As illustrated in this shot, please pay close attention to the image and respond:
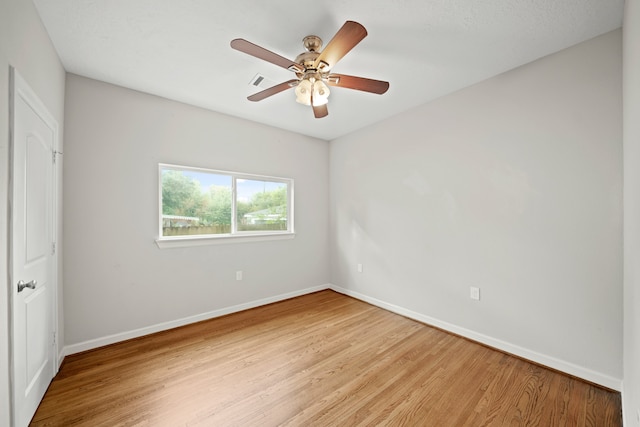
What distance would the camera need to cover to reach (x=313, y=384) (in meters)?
1.89

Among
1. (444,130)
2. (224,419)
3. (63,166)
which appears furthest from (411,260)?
(63,166)

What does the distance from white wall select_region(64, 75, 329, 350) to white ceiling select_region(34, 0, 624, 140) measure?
33 cm

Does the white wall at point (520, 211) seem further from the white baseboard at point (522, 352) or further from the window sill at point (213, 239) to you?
the window sill at point (213, 239)

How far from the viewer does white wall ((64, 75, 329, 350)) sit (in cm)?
233

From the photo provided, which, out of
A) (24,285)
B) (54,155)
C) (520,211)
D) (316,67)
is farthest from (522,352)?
(54,155)

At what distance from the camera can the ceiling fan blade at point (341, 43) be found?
1.39 meters

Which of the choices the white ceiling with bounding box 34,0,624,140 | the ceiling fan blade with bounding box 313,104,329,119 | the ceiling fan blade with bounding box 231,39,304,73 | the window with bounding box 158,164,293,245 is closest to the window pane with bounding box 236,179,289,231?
the window with bounding box 158,164,293,245

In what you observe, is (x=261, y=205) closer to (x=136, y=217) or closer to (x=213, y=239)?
(x=213, y=239)

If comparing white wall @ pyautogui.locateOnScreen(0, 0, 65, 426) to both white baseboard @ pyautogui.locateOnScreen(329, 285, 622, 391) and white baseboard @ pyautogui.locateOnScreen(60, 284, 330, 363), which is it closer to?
white baseboard @ pyautogui.locateOnScreen(60, 284, 330, 363)

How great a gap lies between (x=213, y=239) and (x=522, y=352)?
3357 millimetres

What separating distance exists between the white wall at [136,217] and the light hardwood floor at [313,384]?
368 millimetres

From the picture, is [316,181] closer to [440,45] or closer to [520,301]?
[440,45]

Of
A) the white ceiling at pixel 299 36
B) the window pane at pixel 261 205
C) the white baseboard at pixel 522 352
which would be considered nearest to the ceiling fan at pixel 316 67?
the white ceiling at pixel 299 36

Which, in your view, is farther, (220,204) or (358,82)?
(220,204)
